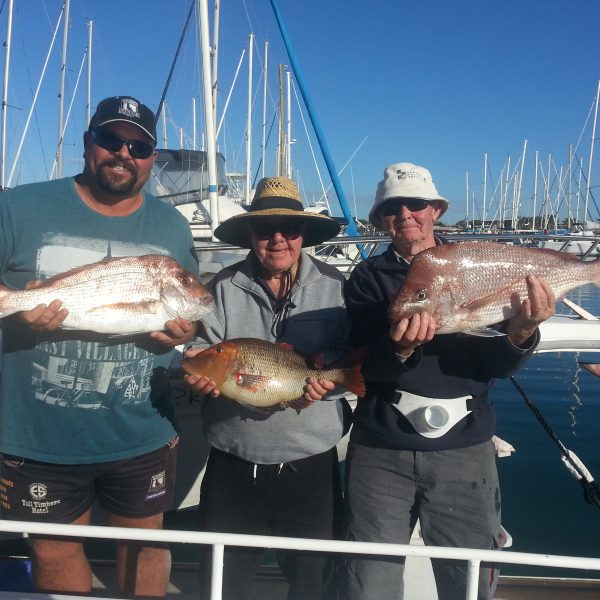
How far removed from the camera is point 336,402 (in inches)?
116

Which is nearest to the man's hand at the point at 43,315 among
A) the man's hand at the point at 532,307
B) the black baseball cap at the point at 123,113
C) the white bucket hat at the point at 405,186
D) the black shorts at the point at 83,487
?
the black shorts at the point at 83,487

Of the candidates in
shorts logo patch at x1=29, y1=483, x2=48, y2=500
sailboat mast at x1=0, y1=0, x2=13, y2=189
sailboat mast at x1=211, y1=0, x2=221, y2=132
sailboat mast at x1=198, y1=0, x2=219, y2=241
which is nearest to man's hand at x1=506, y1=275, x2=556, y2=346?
shorts logo patch at x1=29, y1=483, x2=48, y2=500

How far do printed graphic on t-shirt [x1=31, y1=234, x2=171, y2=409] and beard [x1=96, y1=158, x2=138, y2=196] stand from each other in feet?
0.88

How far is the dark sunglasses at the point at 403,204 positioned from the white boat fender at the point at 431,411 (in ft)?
3.10

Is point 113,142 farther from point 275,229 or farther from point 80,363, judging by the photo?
point 80,363

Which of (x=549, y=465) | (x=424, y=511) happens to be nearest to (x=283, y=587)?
(x=424, y=511)

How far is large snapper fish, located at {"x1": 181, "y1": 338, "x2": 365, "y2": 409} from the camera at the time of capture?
8.70ft

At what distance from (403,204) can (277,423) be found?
1333 mm

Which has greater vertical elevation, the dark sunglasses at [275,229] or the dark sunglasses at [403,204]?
the dark sunglasses at [403,204]

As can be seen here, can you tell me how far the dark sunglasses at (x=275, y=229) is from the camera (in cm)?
283

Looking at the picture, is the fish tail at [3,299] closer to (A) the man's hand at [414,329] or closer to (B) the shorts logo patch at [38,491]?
(B) the shorts logo patch at [38,491]

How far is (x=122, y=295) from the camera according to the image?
277 centimetres

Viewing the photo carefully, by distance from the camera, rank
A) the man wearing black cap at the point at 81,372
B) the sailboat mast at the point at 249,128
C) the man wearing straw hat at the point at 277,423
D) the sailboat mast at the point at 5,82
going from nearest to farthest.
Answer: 1. the man wearing black cap at the point at 81,372
2. the man wearing straw hat at the point at 277,423
3. the sailboat mast at the point at 5,82
4. the sailboat mast at the point at 249,128

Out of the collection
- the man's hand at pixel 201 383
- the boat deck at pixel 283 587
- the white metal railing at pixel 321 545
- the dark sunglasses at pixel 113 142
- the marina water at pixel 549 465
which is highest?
the dark sunglasses at pixel 113 142
